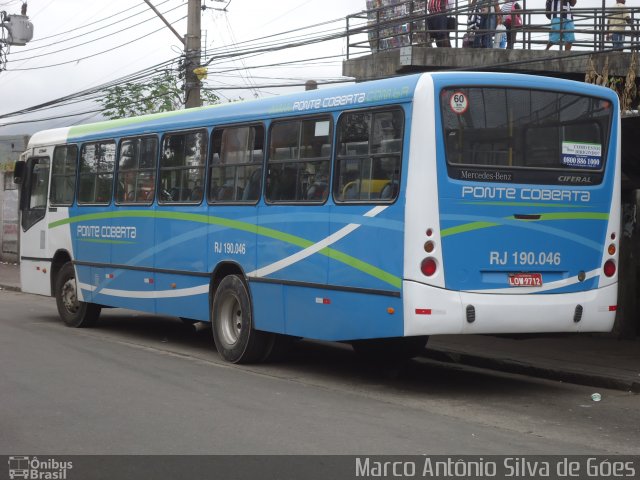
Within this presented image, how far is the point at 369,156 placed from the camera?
10.5m

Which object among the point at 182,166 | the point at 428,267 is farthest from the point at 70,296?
the point at 428,267

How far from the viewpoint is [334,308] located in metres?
10.8

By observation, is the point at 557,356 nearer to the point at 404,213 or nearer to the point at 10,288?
the point at 404,213

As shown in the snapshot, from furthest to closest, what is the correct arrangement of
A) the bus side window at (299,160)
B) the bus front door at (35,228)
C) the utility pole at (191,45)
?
the utility pole at (191,45), the bus front door at (35,228), the bus side window at (299,160)

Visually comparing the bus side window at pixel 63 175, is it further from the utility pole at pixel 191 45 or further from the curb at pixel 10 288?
the curb at pixel 10 288

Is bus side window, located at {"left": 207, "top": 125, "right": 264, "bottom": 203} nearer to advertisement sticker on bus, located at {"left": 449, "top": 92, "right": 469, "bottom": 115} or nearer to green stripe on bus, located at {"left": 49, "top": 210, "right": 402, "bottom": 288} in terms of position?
green stripe on bus, located at {"left": 49, "top": 210, "right": 402, "bottom": 288}

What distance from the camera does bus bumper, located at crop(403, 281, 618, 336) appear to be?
9.83 metres

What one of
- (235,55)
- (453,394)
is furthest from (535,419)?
(235,55)

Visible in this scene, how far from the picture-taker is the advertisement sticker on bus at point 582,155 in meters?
10.7

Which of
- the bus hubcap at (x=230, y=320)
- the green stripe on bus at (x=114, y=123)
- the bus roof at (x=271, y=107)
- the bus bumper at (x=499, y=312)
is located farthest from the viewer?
the green stripe on bus at (x=114, y=123)

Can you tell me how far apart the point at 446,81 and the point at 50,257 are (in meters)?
9.21

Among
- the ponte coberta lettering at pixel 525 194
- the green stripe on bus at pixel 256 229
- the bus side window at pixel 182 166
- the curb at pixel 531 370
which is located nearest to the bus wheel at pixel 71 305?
the green stripe on bus at pixel 256 229
